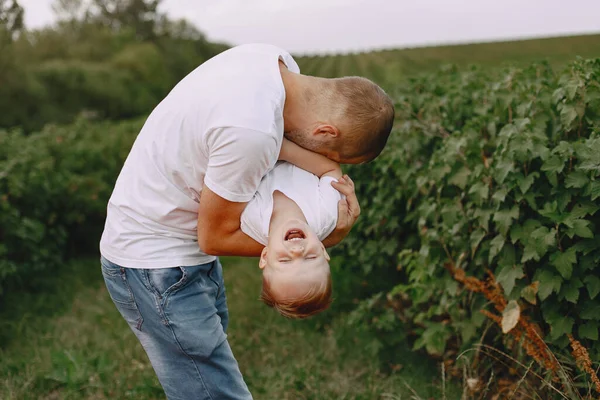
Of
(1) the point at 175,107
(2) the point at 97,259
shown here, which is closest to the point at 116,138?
(2) the point at 97,259

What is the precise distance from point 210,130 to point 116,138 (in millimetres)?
6449

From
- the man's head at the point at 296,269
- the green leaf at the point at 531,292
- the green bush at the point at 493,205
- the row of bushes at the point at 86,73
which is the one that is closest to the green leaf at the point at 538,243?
the green bush at the point at 493,205

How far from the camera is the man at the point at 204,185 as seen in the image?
1836mm

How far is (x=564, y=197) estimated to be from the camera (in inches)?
103

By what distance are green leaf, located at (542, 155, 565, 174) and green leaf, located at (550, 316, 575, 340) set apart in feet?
2.07

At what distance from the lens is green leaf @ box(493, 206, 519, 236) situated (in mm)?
2730

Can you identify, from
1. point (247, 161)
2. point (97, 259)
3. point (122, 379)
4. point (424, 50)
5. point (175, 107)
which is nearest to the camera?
point (247, 161)

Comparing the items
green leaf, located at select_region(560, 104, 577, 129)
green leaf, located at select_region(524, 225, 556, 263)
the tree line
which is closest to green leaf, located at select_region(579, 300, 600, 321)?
green leaf, located at select_region(524, 225, 556, 263)

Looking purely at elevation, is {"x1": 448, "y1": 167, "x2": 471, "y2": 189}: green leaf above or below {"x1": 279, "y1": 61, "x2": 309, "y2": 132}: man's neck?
below

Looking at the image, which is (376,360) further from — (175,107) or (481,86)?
(175,107)

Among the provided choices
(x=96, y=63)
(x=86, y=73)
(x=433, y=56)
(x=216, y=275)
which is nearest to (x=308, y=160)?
(x=216, y=275)

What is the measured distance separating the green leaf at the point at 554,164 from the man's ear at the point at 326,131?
1.02 meters

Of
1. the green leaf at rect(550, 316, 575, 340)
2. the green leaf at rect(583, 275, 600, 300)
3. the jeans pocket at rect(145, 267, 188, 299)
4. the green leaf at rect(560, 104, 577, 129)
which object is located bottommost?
the green leaf at rect(550, 316, 575, 340)

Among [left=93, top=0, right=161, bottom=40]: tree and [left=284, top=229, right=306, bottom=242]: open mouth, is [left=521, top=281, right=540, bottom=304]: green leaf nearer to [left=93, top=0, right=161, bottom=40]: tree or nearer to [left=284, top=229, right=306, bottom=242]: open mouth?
[left=284, top=229, right=306, bottom=242]: open mouth
